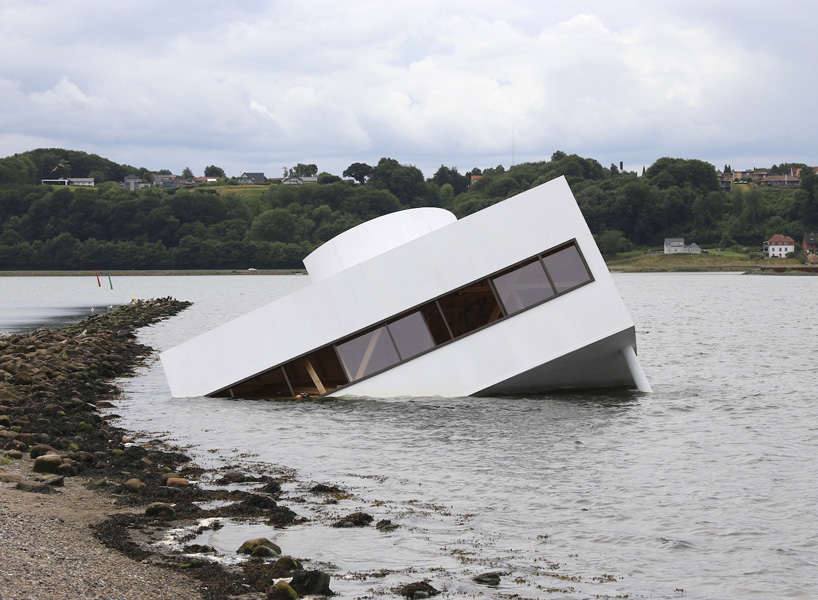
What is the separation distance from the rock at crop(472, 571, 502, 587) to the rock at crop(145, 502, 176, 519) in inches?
149

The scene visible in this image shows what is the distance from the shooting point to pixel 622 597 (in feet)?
28.3

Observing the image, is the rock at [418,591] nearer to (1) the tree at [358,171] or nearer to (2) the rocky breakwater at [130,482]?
(2) the rocky breakwater at [130,482]

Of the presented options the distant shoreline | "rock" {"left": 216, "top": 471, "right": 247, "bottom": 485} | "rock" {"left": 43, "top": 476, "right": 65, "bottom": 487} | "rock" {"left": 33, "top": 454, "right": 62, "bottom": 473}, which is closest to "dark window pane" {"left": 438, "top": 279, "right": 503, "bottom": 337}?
"rock" {"left": 216, "top": 471, "right": 247, "bottom": 485}

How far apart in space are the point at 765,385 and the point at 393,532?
1771 cm

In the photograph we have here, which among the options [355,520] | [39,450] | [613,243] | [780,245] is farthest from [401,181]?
[355,520]

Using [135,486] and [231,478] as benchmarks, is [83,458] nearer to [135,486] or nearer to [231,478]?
[135,486]

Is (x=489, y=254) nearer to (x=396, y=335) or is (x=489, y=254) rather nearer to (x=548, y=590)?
(x=396, y=335)

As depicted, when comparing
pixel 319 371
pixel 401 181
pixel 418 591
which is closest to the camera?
pixel 418 591

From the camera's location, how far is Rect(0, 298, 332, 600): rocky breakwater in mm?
8742

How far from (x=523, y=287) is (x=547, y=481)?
6200 mm

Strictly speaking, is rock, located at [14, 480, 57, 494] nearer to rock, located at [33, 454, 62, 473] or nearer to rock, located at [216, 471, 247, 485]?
rock, located at [33, 454, 62, 473]

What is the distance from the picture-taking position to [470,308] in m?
18.9

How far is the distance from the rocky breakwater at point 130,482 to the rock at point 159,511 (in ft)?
0.04

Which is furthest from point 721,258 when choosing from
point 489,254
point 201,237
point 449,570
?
point 449,570
